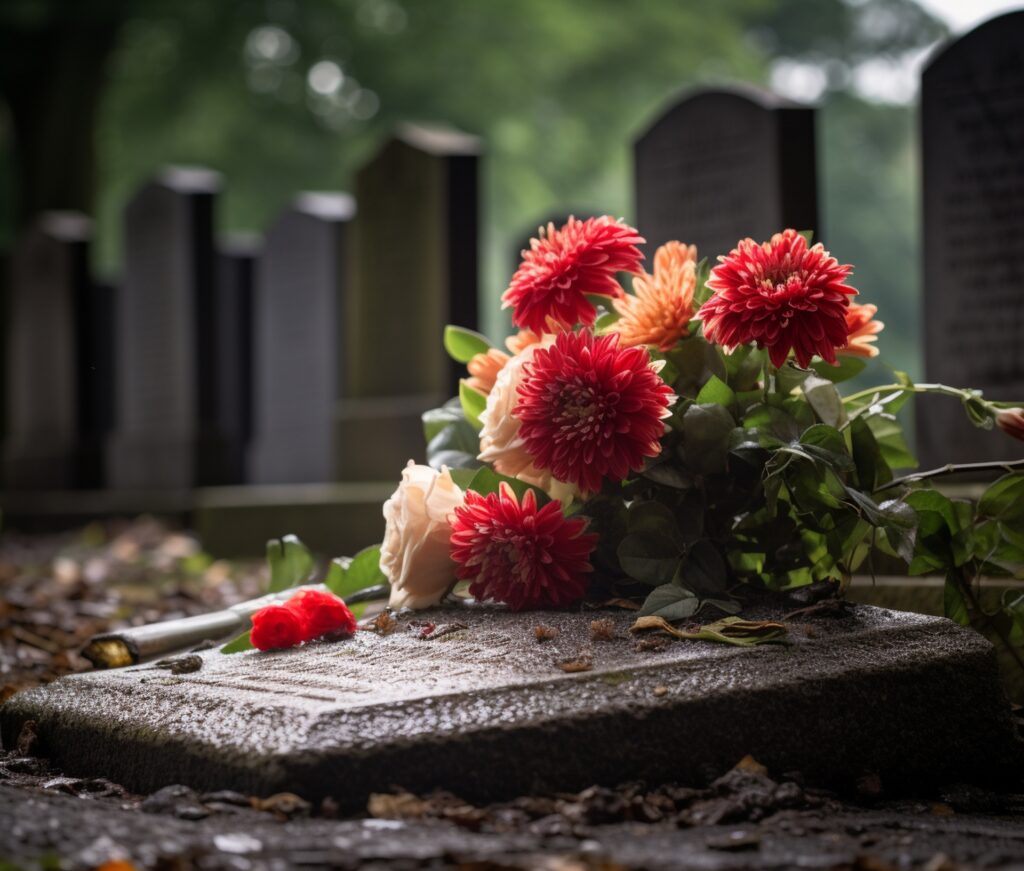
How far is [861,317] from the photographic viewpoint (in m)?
2.90

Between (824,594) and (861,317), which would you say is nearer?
(824,594)

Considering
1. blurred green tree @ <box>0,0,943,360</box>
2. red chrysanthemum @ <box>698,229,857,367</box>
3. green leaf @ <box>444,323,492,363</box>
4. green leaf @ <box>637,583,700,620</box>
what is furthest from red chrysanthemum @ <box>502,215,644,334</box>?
blurred green tree @ <box>0,0,943,360</box>

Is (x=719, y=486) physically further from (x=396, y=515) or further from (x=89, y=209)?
(x=89, y=209)

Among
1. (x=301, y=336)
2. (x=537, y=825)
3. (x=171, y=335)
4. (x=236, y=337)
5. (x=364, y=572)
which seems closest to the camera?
(x=537, y=825)

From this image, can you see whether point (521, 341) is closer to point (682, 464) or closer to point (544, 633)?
point (682, 464)

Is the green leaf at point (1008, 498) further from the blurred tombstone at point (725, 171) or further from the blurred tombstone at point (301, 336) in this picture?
the blurred tombstone at point (301, 336)

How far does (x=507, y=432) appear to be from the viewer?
2713 millimetres

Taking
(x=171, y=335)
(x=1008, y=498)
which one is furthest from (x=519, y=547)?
(x=171, y=335)

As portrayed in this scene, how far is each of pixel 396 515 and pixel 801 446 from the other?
0.88m

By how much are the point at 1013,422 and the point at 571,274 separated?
928mm

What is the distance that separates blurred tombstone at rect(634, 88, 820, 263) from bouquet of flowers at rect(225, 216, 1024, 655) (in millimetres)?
2293

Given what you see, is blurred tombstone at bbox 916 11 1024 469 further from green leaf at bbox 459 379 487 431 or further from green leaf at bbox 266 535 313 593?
green leaf at bbox 266 535 313 593

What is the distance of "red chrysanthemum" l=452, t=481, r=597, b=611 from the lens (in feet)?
8.60

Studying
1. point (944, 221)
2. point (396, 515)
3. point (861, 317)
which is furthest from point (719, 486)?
point (944, 221)
